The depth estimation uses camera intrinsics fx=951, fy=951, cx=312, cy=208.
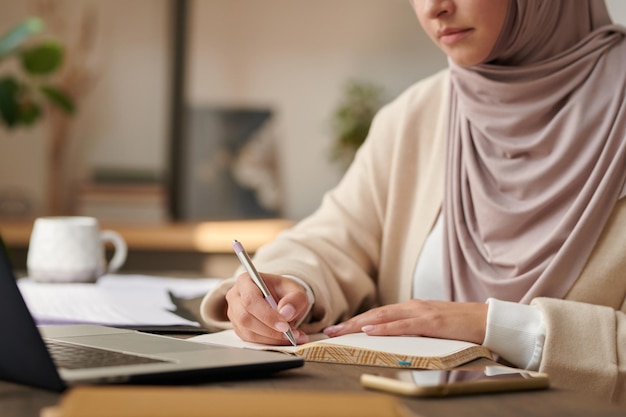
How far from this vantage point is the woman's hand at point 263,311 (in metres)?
1.11

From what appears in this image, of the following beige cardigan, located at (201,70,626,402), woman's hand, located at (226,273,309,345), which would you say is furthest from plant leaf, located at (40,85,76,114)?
woman's hand, located at (226,273,309,345)

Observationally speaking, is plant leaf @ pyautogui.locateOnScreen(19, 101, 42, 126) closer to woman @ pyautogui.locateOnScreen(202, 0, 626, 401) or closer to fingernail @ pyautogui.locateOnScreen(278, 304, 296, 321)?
woman @ pyautogui.locateOnScreen(202, 0, 626, 401)

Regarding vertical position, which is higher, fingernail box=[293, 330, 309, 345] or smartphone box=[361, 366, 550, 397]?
smartphone box=[361, 366, 550, 397]

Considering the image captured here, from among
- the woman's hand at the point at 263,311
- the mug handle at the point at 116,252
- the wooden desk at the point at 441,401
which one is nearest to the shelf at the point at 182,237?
the mug handle at the point at 116,252

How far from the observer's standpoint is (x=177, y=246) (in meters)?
3.66

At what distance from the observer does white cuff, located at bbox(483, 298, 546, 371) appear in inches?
45.1

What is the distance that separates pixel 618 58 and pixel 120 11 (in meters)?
3.06

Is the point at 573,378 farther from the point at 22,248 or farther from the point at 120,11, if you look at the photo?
the point at 120,11

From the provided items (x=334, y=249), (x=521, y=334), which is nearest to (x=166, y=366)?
(x=521, y=334)

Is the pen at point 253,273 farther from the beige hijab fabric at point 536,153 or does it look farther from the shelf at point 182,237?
the shelf at point 182,237

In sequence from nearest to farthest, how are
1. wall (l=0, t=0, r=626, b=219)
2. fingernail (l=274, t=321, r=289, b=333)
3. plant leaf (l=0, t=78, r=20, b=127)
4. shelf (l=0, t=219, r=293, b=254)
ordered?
fingernail (l=274, t=321, r=289, b=333) → plant leaf (l=0, t=78, r=20, b=127) → shelf (l=0, t=219, r=293, b=254) → wall (l=0, t=0, r=626, b=219)

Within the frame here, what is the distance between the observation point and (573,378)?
3.71ft

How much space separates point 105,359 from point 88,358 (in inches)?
0.8

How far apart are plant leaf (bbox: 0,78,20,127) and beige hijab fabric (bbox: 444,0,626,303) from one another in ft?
7.35
